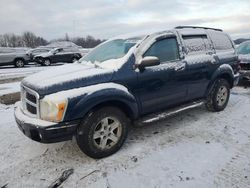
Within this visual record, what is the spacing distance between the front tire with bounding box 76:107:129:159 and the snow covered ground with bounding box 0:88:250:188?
0.52 ft

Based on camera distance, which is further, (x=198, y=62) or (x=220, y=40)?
(x=220, y=40)

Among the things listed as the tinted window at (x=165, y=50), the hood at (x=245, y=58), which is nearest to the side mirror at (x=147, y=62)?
the tinted window at (x=165, y=50)

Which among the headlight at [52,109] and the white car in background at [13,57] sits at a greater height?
the headlight at [52,109]

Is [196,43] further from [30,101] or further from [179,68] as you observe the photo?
[30,101]

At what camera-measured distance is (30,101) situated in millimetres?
3857

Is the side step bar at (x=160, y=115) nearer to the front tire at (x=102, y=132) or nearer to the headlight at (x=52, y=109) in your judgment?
the front tire at (x=102, y=132)

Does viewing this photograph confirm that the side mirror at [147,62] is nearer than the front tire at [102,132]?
No

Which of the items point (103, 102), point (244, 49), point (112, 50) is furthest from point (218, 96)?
point (244, 49)

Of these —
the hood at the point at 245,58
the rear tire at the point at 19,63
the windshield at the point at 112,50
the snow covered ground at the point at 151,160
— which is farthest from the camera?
the rear tire at the point at 19,63

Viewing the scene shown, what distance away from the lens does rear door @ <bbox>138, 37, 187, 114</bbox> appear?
4329 mm

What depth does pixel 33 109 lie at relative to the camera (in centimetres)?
378

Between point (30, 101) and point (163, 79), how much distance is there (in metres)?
2.16

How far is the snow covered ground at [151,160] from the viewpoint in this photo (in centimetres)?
338

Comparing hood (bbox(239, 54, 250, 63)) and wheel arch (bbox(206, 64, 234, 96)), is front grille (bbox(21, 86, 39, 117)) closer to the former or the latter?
wheel arch (bbox(206, 64, 234, 96))
